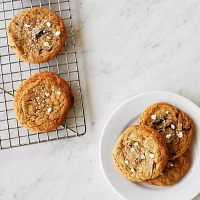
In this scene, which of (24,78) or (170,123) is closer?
(170,123)

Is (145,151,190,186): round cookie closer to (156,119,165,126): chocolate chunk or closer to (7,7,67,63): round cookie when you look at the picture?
(156,119,165,126): chocolate chunk

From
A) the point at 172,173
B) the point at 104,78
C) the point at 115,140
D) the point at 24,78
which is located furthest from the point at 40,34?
the point at 172,173

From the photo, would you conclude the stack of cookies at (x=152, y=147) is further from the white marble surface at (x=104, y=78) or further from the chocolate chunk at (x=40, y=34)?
the chocolate chunk at (x=40, y=34)

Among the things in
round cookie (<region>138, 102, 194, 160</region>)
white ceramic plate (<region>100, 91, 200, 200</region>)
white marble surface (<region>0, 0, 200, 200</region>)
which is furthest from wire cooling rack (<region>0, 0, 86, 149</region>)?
round cookie (<region>138, 102, 194, 160</region>)

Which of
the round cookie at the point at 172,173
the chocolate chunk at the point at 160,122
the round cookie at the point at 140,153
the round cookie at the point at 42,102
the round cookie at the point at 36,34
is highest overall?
the round cookie at the point at 36,34

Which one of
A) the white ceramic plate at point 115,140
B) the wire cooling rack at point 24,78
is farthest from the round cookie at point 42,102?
the white ceramic plate at point 115,140

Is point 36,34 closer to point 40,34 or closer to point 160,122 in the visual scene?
point 40,34
